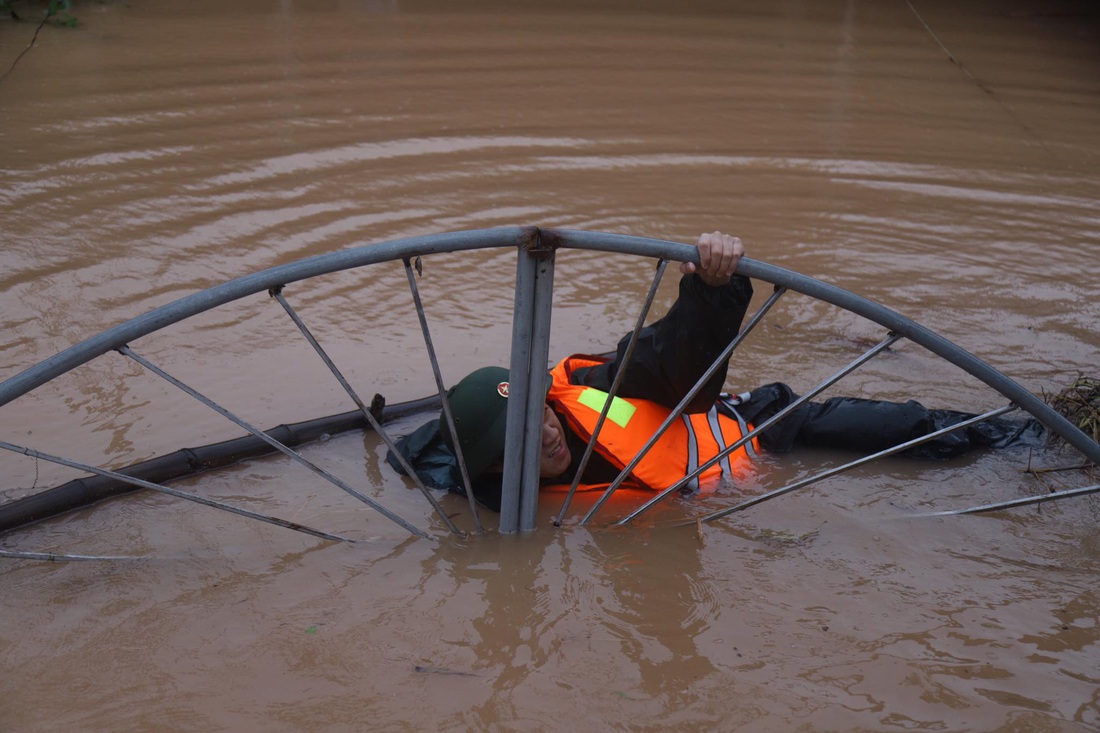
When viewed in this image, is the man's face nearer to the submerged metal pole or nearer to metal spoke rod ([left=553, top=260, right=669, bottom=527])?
metal spoke rod ([left=553, top=260, right=669, bottom=527])

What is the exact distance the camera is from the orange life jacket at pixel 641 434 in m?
3.33

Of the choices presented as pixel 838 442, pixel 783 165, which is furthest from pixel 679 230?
pixel 838 442

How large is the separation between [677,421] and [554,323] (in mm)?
1436

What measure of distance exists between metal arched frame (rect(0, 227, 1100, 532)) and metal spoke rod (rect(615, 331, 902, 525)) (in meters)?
0.07

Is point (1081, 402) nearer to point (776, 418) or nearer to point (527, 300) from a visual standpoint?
point (776, 418)

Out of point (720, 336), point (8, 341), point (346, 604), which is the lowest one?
point (346, 604)

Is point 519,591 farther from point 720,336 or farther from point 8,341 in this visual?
point 8,341

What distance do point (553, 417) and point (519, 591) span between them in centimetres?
68

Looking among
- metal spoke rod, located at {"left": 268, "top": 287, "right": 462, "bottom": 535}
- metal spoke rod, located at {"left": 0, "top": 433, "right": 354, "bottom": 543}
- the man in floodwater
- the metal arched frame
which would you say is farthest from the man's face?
metal spoke rod, located at {"left": 0, "top": 433, "right": 354, "bottom": 543}

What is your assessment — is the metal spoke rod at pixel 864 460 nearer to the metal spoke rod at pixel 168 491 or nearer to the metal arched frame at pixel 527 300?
the metal arched frame at pixel 527 300

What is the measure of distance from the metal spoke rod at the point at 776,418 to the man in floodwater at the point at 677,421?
266 millimetres

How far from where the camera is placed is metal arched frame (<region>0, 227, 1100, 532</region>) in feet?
7.97

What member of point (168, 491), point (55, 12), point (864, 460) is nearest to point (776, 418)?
point (864, 460)

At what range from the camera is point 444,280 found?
5.10m
